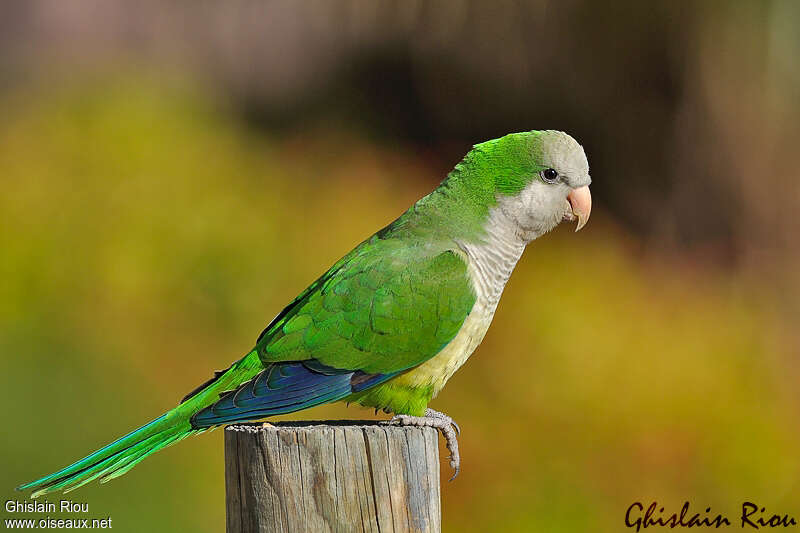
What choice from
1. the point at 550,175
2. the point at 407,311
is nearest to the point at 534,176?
the point at 550,175

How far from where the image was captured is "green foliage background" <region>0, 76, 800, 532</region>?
19.5 feet

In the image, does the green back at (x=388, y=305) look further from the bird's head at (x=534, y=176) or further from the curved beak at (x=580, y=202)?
the curved beak at (x=580, y=202)

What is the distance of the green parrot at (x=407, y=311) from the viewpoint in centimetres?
308

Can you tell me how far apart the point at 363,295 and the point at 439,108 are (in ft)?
15.7

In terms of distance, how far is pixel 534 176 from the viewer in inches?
138

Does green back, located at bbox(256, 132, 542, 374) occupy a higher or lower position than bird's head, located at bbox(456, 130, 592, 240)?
lower

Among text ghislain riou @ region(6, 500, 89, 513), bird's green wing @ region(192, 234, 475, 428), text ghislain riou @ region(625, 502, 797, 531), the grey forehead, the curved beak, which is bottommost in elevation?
text ghislain riou @ region(625, 502, 797, 531)

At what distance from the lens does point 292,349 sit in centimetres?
322

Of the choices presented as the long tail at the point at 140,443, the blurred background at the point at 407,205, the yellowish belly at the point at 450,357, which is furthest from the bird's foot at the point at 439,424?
the blurred background at the point at 407,205

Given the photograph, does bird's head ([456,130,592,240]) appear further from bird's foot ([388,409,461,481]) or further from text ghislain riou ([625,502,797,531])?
text ghislain riou ([625,502,797,531])

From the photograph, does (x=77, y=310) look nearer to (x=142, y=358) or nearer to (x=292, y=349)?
(x=142, y=358)

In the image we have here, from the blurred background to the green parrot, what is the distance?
271cm

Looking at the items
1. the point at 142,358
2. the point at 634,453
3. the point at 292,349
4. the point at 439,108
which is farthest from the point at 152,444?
the point at 439,108

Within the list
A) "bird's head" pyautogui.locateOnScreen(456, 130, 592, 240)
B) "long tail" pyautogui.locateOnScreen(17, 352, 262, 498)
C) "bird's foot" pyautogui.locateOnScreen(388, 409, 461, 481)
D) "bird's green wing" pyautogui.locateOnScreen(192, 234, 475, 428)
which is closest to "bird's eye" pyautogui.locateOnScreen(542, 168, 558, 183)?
"bird's head" pyautogui.locateOnScreen(456, 130, 592, 240)
